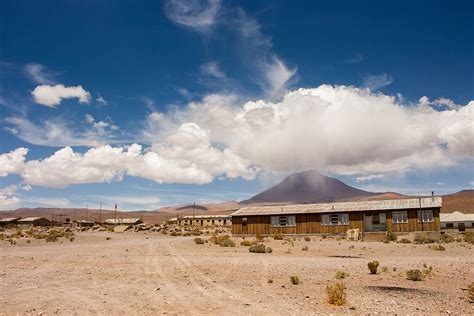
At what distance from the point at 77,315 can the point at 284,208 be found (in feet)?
134

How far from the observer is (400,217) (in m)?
40.6

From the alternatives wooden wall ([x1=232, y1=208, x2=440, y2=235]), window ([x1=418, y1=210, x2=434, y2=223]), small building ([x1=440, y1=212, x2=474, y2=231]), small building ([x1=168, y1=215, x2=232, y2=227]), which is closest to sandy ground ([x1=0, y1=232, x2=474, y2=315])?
window ([x1=418, y1=210, x2=434, y2=223])

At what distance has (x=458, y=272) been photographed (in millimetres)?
14961

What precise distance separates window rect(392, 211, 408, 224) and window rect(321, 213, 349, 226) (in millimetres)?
4725

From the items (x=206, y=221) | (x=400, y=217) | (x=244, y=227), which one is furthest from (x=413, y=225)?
(x=206, y=221)

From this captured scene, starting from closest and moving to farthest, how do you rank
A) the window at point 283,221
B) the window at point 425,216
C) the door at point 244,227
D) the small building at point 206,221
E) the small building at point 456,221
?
the window at point 425,216 < the window at point 283,221 < the door at point 244,227 < the small building at point 456,221 < the small building at point 206,221

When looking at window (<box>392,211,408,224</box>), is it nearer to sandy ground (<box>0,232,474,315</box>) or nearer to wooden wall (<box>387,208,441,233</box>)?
wooden wall (<box>387,208,441,233</box>)

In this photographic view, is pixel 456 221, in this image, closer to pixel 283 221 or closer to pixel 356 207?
pixel 356 207

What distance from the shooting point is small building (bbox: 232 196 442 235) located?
130ft

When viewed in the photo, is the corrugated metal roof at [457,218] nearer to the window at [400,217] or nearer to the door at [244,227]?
the window at [400,217]

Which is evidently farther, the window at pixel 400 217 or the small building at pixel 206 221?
the small building at pixel 206 221

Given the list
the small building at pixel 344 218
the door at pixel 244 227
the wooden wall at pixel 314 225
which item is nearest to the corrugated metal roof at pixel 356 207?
the small building at pixel 344 218

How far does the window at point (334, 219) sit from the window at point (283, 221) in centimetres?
347

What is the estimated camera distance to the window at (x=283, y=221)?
149 ft
